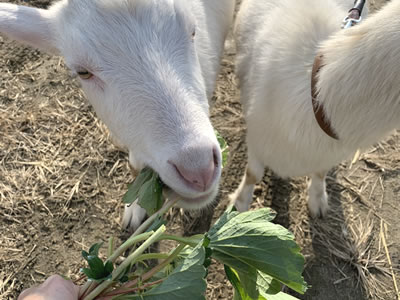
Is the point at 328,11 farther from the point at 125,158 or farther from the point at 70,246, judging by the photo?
the point at 70,246

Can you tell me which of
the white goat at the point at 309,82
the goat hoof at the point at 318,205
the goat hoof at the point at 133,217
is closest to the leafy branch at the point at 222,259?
the white goat at the point at 309,82

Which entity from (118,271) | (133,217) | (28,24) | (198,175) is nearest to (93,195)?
(133,217)

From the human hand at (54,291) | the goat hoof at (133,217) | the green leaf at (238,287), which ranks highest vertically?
the human hand at (54,291)

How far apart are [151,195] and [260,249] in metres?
0.60

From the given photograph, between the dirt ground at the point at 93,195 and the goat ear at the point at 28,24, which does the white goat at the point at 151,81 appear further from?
the dirt ground at the point at 93,195

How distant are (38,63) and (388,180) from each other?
3.68 m

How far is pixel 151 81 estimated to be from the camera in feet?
6.14

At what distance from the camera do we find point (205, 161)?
1.65 m

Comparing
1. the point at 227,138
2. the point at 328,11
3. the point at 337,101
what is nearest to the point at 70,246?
the point at 227,138

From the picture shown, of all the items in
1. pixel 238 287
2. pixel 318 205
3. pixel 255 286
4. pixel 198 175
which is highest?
pixel 198 175

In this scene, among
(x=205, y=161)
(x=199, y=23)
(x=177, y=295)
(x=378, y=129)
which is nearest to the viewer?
(x=177, y=295)

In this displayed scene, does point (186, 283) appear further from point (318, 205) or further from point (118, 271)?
point (318, 205)

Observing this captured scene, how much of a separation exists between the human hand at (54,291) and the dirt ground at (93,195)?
151 centimetres

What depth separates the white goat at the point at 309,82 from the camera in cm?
182
